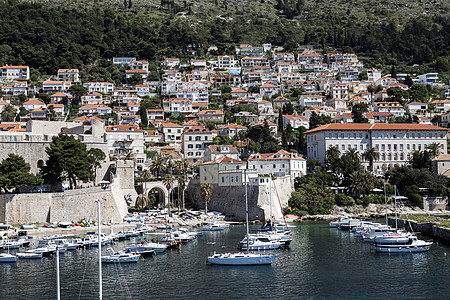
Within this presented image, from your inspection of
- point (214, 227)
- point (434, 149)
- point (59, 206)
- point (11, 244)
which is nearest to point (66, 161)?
point (59, 206)

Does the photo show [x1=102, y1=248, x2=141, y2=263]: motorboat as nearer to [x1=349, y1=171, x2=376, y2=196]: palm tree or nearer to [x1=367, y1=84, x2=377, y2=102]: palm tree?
[x1=349, y1=171, x2=376, y2=196]: palm tree

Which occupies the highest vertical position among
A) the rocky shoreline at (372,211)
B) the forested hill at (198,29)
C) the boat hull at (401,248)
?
the forested hill at (198,29)

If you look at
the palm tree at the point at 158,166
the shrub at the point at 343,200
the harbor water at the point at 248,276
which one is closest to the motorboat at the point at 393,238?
the harbor water at the point at 248,276

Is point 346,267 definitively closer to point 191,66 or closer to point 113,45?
point 191,66

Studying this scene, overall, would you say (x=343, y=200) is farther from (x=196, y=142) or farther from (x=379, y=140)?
(x=196, y=142)

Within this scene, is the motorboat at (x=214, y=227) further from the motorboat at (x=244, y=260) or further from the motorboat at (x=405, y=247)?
the motorboat at (x=405, y=247)

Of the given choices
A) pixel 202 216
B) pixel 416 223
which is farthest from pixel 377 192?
pixel 202 216
